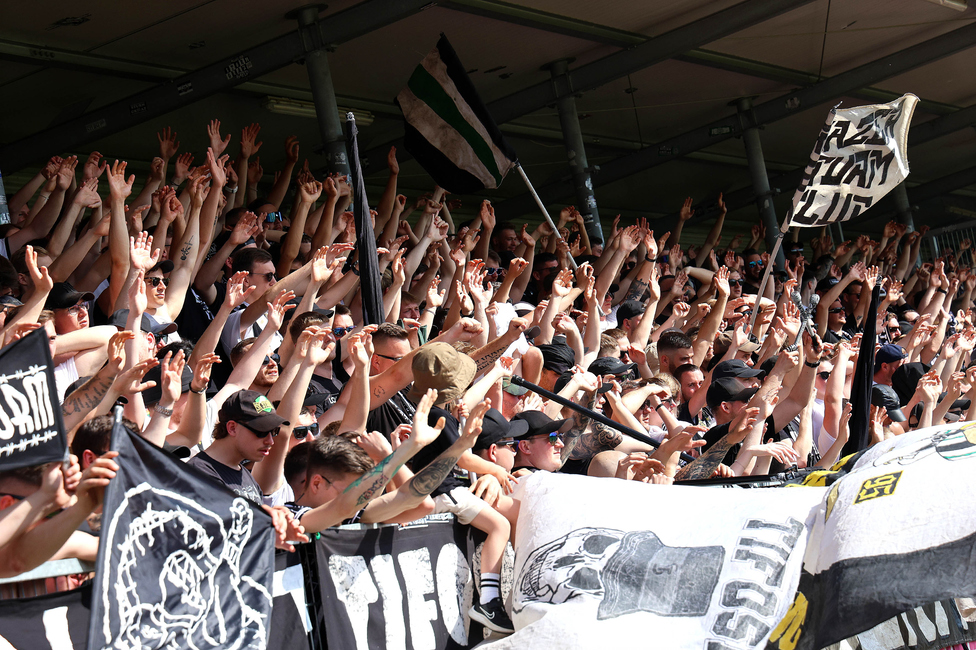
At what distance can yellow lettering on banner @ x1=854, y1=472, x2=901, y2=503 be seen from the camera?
365 centimetres

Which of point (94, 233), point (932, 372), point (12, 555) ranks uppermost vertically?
point (94, 233)

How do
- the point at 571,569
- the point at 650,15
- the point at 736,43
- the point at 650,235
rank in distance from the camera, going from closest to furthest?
the point at 571,569
the point at 650,235
the point at 650,15
the point at 736,43

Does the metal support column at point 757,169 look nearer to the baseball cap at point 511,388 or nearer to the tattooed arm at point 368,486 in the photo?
the baseball cap at point 511,388

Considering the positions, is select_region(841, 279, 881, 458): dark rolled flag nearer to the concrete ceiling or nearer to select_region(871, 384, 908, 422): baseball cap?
select_region(871, 384, 908, 422): baseball cap

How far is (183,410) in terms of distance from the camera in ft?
15.1

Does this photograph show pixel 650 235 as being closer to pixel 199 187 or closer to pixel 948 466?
pixel 199 187

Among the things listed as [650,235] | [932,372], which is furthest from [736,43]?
[932,372]

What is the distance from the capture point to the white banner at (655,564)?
363 cm

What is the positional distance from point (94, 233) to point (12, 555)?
140 inches

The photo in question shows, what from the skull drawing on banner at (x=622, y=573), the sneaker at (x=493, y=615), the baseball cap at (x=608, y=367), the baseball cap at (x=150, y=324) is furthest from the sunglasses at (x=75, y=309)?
the baseball cap at (x=608, y=367)

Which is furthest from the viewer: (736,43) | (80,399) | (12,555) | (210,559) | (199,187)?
(736,43)

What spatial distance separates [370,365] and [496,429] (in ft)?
2.81

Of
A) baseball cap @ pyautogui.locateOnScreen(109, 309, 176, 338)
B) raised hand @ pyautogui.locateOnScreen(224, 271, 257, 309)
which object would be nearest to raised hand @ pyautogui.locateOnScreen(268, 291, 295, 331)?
raised hand @ pyautogui.locateOnScreen(224, 271, 257, 309)

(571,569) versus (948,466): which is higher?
(948,466)
